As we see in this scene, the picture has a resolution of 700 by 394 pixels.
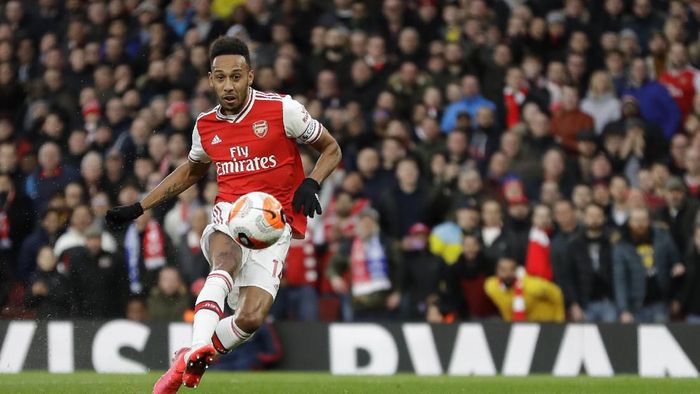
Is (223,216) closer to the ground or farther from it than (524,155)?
closer to the ground

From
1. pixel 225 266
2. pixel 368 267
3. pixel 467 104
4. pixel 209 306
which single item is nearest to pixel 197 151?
pixel 225 266

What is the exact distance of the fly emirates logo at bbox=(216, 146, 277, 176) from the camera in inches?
375

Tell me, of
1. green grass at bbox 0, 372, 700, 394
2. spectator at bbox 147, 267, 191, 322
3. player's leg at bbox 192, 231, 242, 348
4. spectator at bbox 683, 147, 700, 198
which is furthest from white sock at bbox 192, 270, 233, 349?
spectator at bbox 683, 147, 700, 198

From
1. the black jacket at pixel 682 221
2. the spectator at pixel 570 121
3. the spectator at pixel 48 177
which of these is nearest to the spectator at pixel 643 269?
the black jacket at pixel 682 221

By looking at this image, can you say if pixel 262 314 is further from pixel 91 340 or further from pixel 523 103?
pixel 523 103

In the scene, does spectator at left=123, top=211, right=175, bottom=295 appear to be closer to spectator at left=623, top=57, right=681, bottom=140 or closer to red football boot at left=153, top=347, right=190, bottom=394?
spectator at left=623, top=57, right=681, bottom=140

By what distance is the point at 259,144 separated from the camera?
31.2 feet

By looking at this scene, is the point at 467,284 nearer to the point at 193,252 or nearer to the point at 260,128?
the point at 193,252

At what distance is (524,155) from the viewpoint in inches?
643

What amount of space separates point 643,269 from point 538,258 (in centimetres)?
105

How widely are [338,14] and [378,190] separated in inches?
139

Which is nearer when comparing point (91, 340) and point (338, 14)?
point (91, 340)

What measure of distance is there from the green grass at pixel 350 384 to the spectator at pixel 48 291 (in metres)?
1.52

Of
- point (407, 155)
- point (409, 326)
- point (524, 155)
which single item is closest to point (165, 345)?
point (409, 326)
